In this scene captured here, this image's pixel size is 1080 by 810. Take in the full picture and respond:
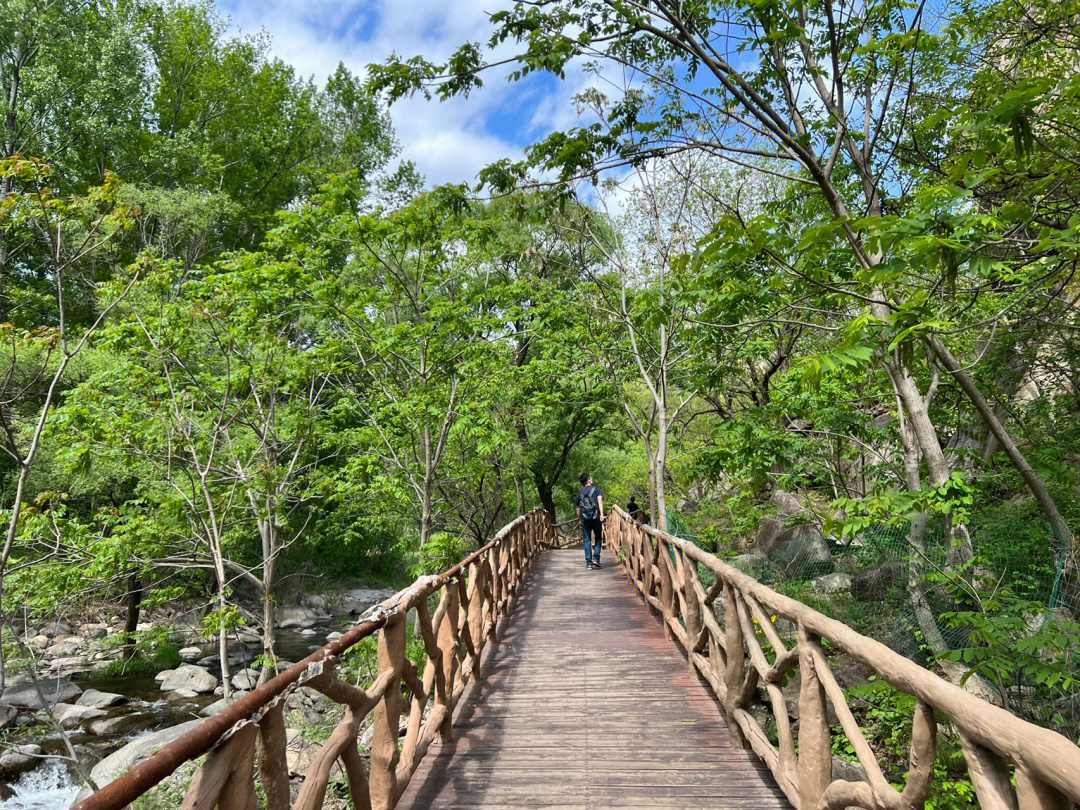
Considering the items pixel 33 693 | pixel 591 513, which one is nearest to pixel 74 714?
pixel 33 693

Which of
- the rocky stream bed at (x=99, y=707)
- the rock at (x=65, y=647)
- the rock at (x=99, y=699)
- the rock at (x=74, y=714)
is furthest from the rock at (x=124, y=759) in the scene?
the rock at (x=65, y=647)

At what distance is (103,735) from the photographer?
10.2 meters

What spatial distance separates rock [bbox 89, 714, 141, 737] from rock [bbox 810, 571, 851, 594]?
1246cm

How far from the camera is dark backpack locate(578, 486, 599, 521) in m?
10.5

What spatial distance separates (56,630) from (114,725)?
6123 mm

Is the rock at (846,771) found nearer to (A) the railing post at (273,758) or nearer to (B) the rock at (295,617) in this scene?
(A) the railing post at (273,758)

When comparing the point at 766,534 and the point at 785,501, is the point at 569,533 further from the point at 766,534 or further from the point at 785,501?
the point at 785,501

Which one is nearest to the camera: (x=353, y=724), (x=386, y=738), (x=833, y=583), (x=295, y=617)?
(x=353, y=724)

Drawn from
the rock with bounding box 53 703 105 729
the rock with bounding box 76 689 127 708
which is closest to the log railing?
the rock with bounding box 53 703 105 729

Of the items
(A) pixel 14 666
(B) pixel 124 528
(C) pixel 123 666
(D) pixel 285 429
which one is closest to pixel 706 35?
(D) pixel 285 429

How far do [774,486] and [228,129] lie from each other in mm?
25677

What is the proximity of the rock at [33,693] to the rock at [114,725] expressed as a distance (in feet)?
4.50

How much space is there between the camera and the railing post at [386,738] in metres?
2.91

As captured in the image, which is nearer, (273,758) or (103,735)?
(273,758)
